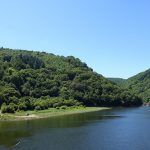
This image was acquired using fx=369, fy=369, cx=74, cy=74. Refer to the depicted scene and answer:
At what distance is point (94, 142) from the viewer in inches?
3580

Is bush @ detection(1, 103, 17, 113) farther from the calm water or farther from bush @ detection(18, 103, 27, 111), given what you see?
the calm water

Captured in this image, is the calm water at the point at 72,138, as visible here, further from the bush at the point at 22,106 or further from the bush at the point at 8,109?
the bush at the point at 22,106

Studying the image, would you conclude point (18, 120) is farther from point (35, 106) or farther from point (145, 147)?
point (145, 147)

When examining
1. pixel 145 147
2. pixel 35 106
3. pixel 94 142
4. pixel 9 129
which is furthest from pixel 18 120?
pixel 145 147

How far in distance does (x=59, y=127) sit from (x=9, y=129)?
54.1 ft

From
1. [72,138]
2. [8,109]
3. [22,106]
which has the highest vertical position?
[22,106]

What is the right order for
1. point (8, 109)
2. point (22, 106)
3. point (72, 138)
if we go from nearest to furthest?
point (72, 138) < point (8, 109) < point (22, 106)

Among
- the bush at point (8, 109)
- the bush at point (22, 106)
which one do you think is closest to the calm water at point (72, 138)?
the bush at point (8, 109)

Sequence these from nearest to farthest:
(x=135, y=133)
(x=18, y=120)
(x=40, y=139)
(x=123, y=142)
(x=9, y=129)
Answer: (x=123, y=142), (x=40, y=139), (x=135, y=133), (x=9, y=129), (x=18, y=120)

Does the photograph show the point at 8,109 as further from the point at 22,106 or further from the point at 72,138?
the point at 72,138

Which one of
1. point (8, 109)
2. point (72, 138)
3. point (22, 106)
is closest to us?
point (72, 138)

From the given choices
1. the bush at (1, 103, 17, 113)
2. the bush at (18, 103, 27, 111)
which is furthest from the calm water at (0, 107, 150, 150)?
the bush at (18, 103, 27, 111)


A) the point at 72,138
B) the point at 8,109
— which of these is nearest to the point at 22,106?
the point at 8,109

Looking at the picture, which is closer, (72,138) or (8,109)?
(72,138)
